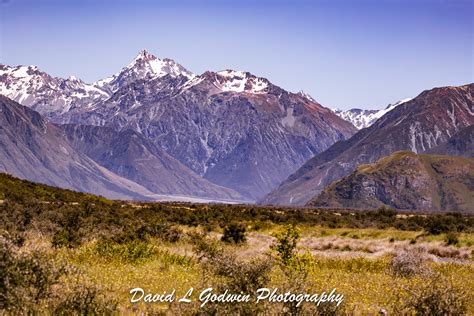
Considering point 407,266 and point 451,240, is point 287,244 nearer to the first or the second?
point 407,266

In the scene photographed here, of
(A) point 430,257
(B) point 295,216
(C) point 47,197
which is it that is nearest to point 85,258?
(A) point 430,257

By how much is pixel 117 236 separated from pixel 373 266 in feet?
47.0

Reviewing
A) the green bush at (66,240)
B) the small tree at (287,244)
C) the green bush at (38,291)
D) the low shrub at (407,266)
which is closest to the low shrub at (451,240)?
the low shrub at (407,266)

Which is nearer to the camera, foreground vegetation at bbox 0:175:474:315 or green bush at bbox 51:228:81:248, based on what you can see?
foreground vegetation at bbox 0:175:474:315

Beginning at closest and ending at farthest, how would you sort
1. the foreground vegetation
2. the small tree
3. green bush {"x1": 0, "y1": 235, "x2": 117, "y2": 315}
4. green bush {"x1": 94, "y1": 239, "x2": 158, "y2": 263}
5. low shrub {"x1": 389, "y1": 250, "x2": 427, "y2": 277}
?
green bush {"x1": 0, "y1": 235, "x2": 117, "y2": 315} < the foreground vegetation < green bush {"x1": 94, "y1": 239, "x2": 158, "y2": 263} < low shrub {"x1": 389, "y1": 250, "x2": 427, "y2": 277} < the small tree

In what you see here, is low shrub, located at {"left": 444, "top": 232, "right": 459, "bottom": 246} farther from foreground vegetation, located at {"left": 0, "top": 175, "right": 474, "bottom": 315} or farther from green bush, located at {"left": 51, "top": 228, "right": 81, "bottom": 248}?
green bush, located at {"left": 51, "top": 228, "right": 81, "bottom": 248}

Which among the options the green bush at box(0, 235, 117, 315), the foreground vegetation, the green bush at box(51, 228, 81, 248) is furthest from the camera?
the green bush at box(51, 228, 81, 248)

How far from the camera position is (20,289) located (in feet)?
49.6

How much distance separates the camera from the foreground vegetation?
51.0 ft

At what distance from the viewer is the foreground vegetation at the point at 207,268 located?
15.5m

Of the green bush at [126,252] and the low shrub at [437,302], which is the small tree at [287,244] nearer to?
the green bush at [126,252]

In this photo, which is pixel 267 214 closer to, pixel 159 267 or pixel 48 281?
pixel 159 267

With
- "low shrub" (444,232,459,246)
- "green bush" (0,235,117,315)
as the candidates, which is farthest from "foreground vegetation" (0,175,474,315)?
"low shrub" (444,232,459,246)

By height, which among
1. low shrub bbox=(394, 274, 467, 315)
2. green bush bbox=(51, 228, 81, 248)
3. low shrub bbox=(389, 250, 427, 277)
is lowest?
low shrub bbox=(389, 250, 427, 277)
